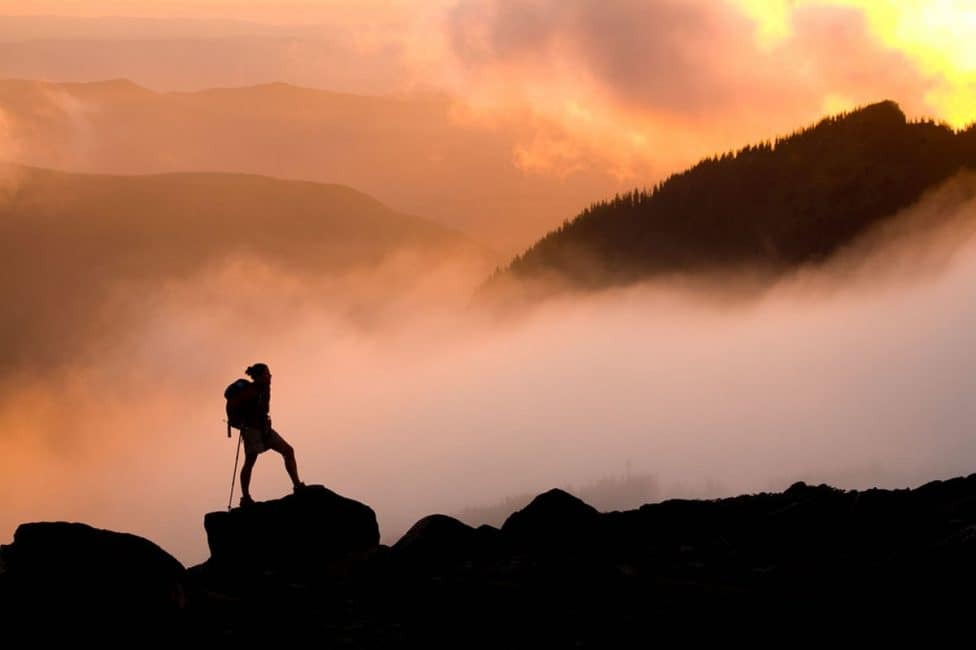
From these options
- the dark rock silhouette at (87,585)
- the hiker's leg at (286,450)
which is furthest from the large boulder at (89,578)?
the hiker's leg at (286,450)

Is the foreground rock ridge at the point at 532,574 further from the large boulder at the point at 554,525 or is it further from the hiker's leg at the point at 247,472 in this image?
the hiker's leg at the point at 247,472

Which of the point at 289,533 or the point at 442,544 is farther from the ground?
the point at 289,533

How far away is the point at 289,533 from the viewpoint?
2575 cm

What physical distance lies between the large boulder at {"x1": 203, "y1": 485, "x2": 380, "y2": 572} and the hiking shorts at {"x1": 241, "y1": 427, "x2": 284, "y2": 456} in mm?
1028

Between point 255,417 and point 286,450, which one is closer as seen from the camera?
point 255,417

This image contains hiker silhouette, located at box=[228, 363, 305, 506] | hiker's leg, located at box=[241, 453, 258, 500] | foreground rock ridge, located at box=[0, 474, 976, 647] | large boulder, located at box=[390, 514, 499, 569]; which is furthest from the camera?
hiker's leg, located at box=[241, 453, 258, 500]

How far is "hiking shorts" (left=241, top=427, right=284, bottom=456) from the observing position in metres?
26.5

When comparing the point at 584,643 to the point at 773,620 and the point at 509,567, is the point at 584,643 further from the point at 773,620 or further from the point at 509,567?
the point at 509,567

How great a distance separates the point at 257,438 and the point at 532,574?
636 cm

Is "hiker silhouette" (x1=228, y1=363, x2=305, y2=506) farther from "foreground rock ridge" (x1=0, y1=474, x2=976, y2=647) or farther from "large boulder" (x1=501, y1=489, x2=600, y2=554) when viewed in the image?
"large boulder" (x1=501, y1=489, x2=600, y2=554)

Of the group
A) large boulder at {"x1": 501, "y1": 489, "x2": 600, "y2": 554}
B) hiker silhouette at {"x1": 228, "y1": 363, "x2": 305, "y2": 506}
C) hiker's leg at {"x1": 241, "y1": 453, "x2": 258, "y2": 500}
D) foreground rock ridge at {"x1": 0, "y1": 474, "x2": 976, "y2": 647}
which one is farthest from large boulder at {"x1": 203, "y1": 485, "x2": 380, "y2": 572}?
large boulder at {"x1": 501, "y1": 489, "x2": 600, "y2": 554}

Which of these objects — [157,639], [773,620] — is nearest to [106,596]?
[157,639]

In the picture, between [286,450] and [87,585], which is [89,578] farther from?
[286,450]

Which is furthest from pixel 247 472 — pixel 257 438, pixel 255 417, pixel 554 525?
pixel 554 525
